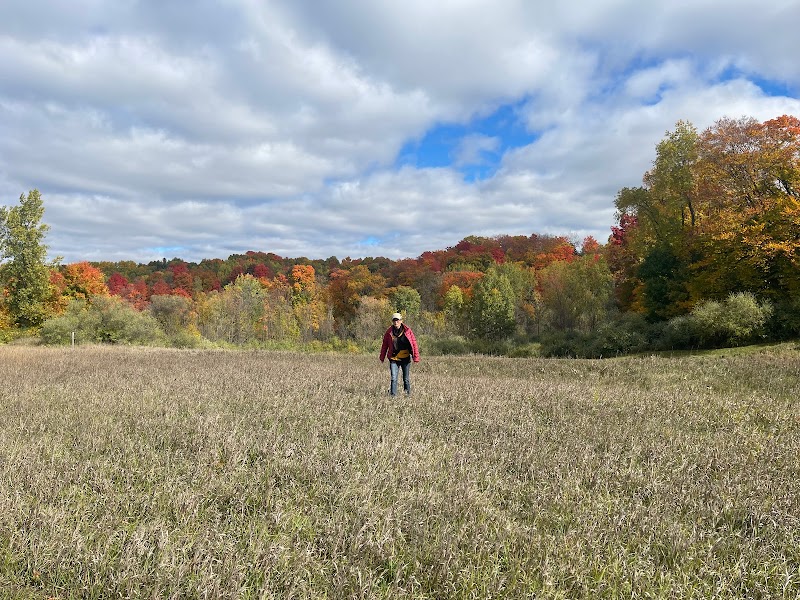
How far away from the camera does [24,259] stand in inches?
1385

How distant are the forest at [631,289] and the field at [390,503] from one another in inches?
859

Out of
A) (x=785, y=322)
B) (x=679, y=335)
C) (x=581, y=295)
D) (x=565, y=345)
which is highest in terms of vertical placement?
(x=581, y=295)

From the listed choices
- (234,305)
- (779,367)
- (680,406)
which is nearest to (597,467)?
(680,406)

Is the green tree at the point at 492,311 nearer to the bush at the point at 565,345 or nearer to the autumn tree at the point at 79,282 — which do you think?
Result: the bush at the point at 565,345

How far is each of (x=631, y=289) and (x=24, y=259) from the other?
4746cm

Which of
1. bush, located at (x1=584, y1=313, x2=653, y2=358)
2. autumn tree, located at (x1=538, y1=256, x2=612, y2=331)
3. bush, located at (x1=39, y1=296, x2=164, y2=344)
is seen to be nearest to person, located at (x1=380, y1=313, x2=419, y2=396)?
bush, located at (x1=584, y1=313, x2=653, y2=358)

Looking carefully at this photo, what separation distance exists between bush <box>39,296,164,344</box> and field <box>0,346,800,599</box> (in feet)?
102

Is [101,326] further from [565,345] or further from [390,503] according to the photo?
[390,503]

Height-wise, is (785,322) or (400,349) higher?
(785,322)

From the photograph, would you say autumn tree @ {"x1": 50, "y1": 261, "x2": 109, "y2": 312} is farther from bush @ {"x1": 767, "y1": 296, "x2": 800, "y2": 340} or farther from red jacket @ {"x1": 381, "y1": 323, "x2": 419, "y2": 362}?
bush @ {"x1": 767, "y1": 296, "x2": 800, "y2": 340}

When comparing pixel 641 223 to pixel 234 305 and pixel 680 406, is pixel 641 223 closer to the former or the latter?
pixel 680 406

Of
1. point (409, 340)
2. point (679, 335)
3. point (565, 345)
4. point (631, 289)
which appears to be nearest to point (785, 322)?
point (679, 335)

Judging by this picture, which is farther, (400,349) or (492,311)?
(492,311)

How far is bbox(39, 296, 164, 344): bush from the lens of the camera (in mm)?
33250
